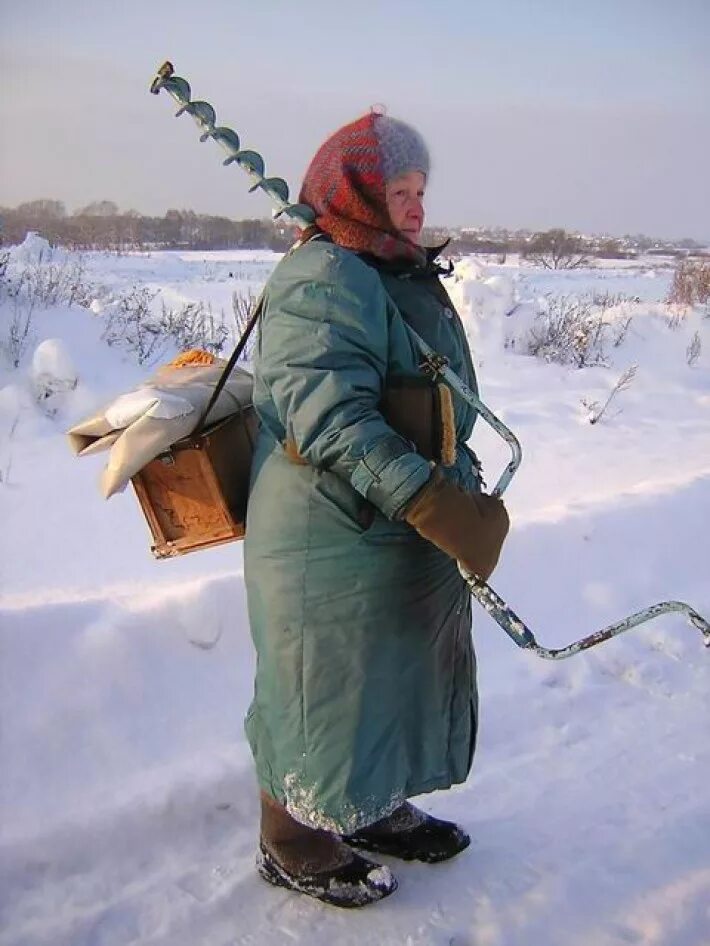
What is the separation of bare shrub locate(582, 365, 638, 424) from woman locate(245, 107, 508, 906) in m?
4.41

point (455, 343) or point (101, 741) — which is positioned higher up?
point (455, 343)

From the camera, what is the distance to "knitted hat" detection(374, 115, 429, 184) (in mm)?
1624

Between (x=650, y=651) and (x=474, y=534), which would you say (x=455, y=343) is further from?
(x=650, y=651)

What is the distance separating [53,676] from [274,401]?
1.29 metres

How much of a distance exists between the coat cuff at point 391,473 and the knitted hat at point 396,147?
0.53 meters

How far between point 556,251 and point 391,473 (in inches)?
1050

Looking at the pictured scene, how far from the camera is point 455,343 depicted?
1796mm

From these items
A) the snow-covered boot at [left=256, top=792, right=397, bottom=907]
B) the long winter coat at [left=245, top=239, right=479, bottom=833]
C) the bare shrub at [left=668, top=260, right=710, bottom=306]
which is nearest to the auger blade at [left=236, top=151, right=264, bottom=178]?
the long winter coat at [left=245, top=239, right=479, bottom=833]

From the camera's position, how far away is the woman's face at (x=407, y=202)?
1.66 meters

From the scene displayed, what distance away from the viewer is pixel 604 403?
6594mm

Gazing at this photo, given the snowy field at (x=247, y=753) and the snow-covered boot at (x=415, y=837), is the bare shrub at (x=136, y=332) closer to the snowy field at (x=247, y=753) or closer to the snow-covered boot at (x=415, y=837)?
the snowy field at (x=247, y=753)

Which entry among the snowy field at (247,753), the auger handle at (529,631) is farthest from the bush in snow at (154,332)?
the auger handle at (529,631)

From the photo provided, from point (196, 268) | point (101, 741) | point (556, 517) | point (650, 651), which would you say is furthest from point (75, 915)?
point (196, 268)

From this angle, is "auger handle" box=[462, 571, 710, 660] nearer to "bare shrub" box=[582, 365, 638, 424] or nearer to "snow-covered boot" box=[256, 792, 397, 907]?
"snow-covered boot" box=[256, 792, 397, 907]
